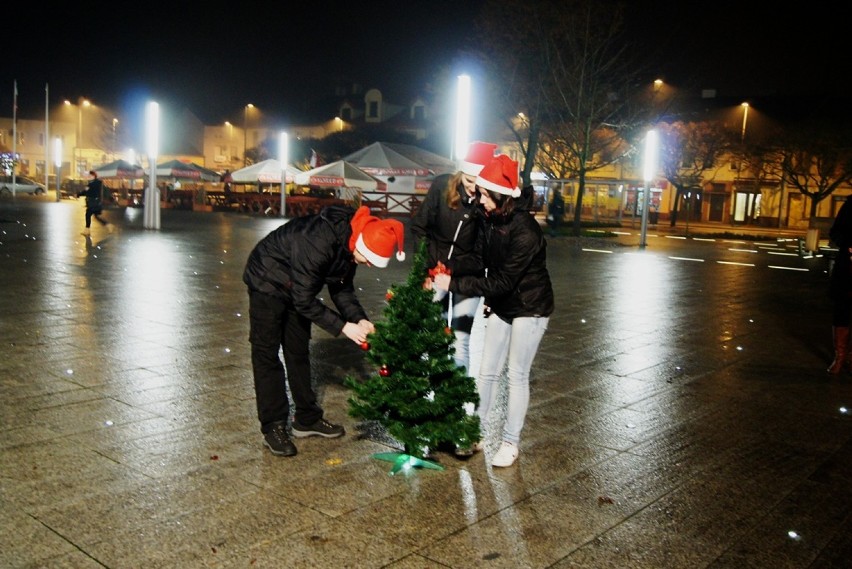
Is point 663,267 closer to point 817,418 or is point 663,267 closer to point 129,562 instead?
point 817,418

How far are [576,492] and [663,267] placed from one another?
544 inches

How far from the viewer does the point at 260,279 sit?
4539 mm

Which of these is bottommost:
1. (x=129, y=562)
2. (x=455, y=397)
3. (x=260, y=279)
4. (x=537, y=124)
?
(x=129, y=562)

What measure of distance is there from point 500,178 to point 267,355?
1650 mm

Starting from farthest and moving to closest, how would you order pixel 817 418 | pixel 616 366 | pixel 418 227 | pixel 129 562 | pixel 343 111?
pixel 343 111 → pixel 616 366 → pixel 817 418 → pixel 418 227 → pixel 129 562

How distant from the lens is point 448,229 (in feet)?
16.8

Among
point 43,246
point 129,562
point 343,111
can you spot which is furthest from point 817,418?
point 343,111

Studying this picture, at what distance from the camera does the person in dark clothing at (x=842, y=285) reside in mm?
6887

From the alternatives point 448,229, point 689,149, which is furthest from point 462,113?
point 689,149

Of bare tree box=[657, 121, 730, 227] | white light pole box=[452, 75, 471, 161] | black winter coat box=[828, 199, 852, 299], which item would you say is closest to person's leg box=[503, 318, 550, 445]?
black winter coat box=[828, 199, 852, 299]

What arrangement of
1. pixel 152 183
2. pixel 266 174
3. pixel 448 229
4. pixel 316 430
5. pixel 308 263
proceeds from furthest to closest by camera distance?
pixel 266 174
pixel 152 183
pixel 448 229
pixel 316 430
pixel 308 263

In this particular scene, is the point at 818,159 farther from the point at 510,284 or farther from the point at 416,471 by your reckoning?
the point at 416,471

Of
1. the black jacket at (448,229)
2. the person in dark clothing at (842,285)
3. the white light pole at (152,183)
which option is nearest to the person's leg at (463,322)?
the black jacket at (448,229)

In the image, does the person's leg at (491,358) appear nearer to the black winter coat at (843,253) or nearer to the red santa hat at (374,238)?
the red santa hat at (374,238)
